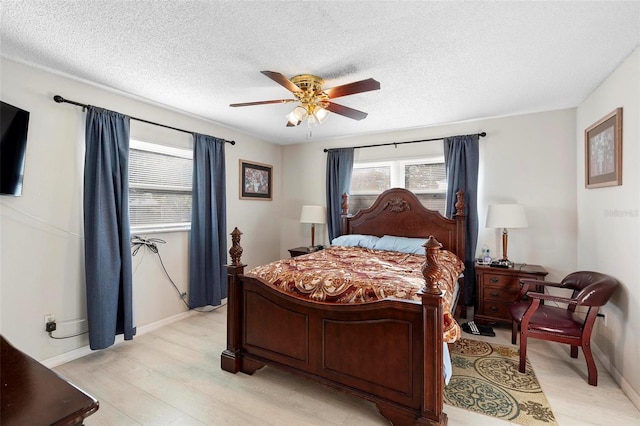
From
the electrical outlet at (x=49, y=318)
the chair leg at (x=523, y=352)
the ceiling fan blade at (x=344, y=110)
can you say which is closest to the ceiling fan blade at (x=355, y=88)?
the ceiling fan blade at (x=344, y=110)

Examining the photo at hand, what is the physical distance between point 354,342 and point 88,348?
8.50 ft

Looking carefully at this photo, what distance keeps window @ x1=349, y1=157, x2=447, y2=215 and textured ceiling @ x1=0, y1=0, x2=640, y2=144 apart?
1.18 metres

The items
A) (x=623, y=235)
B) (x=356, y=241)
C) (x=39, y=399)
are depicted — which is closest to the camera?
(x=39, y=399)

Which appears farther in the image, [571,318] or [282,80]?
[571,318]

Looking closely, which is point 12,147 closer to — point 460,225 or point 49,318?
point 49,318

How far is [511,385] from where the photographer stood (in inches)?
90.7

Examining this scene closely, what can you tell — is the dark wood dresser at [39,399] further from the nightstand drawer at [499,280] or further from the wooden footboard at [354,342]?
the nightstand drawer at [499,280]

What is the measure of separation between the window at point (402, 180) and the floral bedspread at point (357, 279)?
115 cm

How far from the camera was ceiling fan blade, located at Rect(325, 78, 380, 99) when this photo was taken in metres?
2.16

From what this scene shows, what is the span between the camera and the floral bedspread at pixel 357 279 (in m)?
2.01

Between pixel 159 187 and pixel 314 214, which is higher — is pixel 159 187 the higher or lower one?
the higher one

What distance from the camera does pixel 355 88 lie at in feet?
→ 7.47

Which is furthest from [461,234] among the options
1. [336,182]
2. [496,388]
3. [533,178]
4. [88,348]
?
[88,348]

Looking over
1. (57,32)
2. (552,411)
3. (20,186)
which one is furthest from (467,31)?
(20,186)
